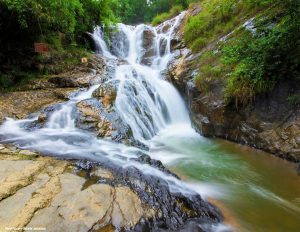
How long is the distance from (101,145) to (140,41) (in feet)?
33.2

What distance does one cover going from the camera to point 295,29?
17.5 feet

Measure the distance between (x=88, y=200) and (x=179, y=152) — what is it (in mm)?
3266

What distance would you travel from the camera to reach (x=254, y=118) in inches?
237

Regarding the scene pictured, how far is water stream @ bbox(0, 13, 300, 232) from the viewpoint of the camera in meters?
3.82

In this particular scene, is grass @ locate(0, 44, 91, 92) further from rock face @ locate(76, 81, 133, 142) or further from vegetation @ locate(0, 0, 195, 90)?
rock face @ locate(76, 81, 133, 142)

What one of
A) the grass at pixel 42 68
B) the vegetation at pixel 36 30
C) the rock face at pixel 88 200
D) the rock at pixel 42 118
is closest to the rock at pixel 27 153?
the rock face at pixel 88 200

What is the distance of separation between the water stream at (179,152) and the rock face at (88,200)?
399 mm

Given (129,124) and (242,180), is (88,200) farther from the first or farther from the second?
(129,124)

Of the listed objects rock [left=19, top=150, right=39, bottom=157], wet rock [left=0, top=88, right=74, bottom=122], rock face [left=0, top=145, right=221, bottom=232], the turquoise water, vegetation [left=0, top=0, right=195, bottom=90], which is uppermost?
vegetation [left=0, top=0, right=195, bottom=90]

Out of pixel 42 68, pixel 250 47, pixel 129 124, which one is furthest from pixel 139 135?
pixel 42 68

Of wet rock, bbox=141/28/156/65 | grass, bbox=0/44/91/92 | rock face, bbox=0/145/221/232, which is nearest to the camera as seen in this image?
rock face, bbox=0/145/221/232

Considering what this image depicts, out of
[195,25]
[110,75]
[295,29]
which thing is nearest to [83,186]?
[295,29]

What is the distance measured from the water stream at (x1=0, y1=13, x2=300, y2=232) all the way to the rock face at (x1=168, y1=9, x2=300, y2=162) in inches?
11.2

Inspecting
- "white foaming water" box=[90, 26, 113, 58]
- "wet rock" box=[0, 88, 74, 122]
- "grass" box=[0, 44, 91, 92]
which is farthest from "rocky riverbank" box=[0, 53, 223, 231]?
"white foaming water" box=[90, 26, 113, 58]
